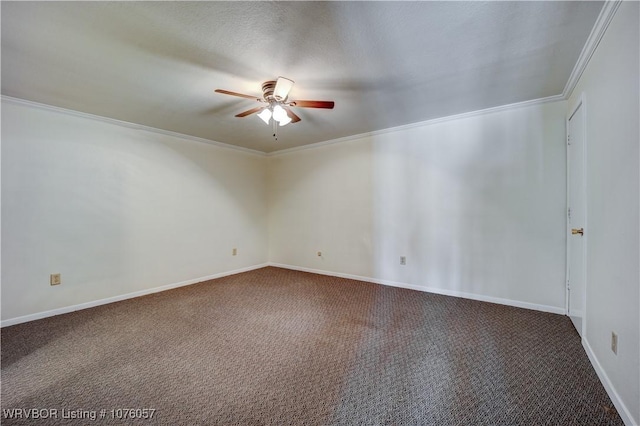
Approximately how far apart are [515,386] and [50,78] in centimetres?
420

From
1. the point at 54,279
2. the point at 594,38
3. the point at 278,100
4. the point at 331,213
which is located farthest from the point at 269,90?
the point at 54,279

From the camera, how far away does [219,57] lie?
2.03 meters

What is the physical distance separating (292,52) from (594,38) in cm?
198

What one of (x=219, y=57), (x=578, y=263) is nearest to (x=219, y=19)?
(x=219, y=57)

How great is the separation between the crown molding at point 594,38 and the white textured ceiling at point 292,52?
5 cm

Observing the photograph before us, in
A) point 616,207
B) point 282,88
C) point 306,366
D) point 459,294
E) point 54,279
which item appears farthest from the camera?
point 459,294

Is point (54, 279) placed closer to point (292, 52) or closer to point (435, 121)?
point (292, 52)

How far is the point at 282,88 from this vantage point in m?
2.22

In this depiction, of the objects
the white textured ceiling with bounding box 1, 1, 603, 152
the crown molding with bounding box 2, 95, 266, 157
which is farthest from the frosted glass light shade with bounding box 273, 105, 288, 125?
the crown molding with bounding box 2, 95, 266, 157

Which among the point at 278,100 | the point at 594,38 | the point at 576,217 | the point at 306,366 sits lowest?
the point at 306,366

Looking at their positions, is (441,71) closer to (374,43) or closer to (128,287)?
(374,43)

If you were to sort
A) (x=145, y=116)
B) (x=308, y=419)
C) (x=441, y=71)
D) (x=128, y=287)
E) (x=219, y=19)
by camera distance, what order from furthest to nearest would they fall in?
(x=128, y=287)
(x=145, y=116)
(x=441, y=71)
(x=219, y=19)
(x=308, y=419)

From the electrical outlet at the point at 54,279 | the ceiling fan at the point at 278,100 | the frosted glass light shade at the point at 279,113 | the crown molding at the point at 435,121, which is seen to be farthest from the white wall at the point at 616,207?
the electrical outlet at the point at 54,279

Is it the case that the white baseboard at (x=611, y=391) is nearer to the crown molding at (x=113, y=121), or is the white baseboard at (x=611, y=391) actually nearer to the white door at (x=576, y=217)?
the white door at (x=576, y=217)
